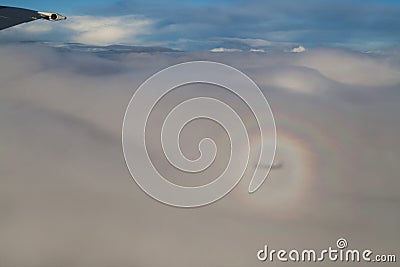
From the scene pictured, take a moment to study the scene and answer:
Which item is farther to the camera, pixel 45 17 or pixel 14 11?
pixel 14 11

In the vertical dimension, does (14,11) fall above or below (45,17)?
above

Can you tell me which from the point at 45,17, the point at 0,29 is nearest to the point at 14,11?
the point at 0,29

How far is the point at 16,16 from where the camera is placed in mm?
16016

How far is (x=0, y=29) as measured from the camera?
15367 millimetres

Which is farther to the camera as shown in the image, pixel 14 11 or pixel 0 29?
pixel 14 11

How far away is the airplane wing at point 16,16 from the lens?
1470cm

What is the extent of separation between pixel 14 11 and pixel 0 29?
5.27ft

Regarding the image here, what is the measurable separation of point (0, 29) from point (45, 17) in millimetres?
2360

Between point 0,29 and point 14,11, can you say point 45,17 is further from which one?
point 14,11

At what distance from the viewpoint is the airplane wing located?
48.2 feet

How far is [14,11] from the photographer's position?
16.7 m

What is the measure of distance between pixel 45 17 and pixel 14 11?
343cm

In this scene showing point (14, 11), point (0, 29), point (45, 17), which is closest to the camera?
point (45, 17)

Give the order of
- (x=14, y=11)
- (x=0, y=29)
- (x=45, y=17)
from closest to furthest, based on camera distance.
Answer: (x=45, y=17) < (x=0, y=29) < (x=14, y=11)
